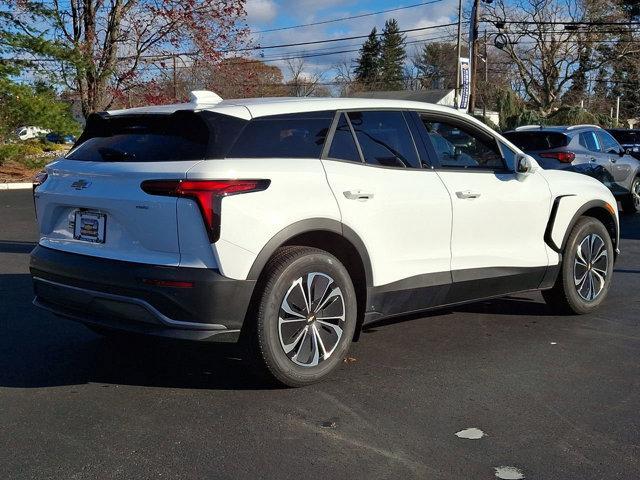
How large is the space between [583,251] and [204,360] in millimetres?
3381

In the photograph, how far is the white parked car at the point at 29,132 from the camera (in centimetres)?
2352

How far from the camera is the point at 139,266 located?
4.29 metres

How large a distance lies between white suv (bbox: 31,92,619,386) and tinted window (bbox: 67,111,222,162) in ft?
0.04

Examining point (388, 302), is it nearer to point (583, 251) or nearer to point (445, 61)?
point (583, 251)

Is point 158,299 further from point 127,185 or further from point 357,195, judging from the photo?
point 357,195

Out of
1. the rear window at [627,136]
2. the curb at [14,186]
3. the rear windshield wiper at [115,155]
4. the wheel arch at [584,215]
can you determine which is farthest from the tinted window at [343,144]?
the rear window at [627,136]

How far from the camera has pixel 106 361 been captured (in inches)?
211

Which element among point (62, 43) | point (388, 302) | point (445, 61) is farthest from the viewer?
point (445, 61)

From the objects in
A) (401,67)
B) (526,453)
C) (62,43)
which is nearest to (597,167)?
(526,453)

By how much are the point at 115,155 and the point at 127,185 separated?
0.37 metres

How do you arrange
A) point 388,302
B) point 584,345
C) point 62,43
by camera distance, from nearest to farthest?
1. point 388,302
2. point 584,345
3. point 62,43

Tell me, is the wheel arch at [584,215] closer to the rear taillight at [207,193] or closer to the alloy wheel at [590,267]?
the alloy wheel at [590,267]

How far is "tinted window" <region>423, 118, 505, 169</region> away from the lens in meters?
5.68

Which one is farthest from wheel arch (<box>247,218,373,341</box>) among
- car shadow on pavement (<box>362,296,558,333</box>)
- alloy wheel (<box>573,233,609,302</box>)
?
alloy wheel (<box>573,233,609,302</box>)
